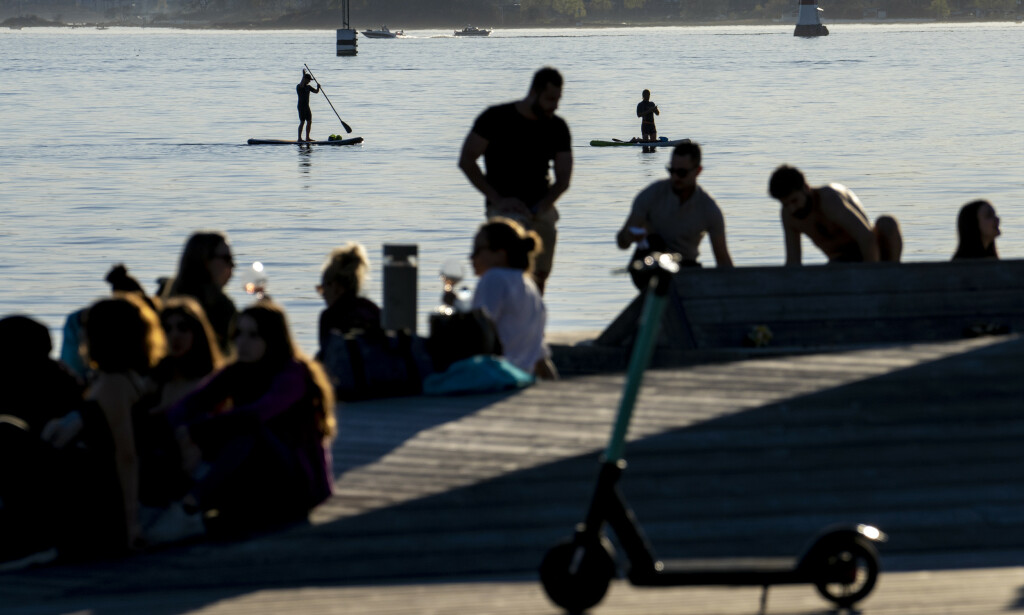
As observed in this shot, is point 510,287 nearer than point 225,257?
No

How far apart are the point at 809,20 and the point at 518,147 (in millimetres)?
172192

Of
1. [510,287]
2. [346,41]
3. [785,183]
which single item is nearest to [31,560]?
[510,287]

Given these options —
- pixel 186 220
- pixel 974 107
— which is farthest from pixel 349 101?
pixel 186 220

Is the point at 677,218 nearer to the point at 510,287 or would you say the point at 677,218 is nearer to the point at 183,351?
the point at 510,287

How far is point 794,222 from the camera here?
9.43m

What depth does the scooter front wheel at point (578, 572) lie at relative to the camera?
4.73 m

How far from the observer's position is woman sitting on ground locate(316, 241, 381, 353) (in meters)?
8.04

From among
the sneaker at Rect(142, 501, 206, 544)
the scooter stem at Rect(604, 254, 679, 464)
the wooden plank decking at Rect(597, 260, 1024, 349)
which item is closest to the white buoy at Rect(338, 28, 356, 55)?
the wooden plank decking at Rect(597, 260, 1024, 349)

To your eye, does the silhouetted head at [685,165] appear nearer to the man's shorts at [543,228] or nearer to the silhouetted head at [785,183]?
the silhouetted head at [785,183]

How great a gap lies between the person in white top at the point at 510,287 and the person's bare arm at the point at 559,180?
1567 mm

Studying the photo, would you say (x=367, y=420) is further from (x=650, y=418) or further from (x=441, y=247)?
(x=441, y=247)

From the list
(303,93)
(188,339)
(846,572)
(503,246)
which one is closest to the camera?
(846,572)

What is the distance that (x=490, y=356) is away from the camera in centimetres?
767

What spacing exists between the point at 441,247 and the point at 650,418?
17705mm
